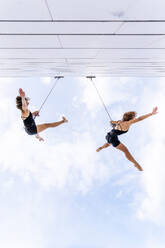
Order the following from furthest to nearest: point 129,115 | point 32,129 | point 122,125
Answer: point 32,129, point 122,125, point 129,115

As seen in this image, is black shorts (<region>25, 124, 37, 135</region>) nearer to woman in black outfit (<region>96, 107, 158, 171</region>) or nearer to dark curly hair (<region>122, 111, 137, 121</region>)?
woman in black outfit (<region>96, 107, 158, 171</region>)

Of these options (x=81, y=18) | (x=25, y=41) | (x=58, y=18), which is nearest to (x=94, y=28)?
(x=81, y=18)

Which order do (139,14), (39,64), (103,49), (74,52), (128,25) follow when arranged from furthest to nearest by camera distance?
1. (39,64)
2. (74,52)
3. (103,49)
4. (128,25)
5. (139,14)

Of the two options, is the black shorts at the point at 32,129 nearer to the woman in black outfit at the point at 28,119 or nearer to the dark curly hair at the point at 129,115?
the woman in black outfit at the point at 28,119

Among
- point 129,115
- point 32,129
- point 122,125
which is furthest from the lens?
point 32,129

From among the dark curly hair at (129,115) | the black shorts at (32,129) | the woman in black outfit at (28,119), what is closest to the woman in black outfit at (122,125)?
the dark curly hair at (129,115)

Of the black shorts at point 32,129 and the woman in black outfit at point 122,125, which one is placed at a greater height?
the black shorts at point 32,129

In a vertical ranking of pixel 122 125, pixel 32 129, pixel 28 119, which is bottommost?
pixel 122 125

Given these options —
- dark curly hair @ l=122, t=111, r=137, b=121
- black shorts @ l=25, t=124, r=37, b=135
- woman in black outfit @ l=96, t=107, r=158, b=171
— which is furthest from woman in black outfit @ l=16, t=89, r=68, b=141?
dark curly hair @ l=122, t=111, r=137, b=121

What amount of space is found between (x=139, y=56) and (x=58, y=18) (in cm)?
231

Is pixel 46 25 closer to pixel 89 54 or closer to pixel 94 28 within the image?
pixel 94 28

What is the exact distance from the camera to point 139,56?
4.71m

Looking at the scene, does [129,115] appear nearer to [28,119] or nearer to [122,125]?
[122,125]

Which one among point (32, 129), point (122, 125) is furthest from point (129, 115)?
point (32, 129)
